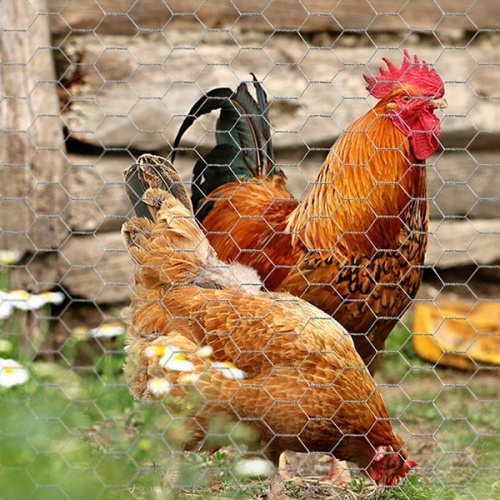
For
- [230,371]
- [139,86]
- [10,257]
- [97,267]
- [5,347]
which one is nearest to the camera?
[230,371]

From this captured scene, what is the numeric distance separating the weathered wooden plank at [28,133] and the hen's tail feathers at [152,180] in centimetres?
72

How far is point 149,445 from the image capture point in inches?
83.2

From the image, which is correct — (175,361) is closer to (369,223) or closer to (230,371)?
(230,371)

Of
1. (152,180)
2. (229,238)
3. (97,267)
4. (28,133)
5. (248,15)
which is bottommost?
(97,267)

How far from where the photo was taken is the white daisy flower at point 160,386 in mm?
2340

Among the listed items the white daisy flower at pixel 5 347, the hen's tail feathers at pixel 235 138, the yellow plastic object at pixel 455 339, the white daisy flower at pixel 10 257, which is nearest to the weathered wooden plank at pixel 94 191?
the white daisy flower at pixel 10 257

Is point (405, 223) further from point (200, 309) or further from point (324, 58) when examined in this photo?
point (324, 58)

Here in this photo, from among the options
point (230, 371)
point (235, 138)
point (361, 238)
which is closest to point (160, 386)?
point (230, 371)

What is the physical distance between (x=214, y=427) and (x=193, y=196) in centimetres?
113

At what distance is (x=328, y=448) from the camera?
2357 mm

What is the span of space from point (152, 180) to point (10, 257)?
0.92 meters

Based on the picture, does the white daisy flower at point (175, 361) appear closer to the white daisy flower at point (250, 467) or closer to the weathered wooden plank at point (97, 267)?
the white daisy flower at point (250, 467)

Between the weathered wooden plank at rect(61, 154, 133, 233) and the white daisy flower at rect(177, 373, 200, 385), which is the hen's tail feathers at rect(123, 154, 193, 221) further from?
the weathered wooden plank at rect(61, 154, 133, 233)

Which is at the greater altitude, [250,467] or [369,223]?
[369,223]
